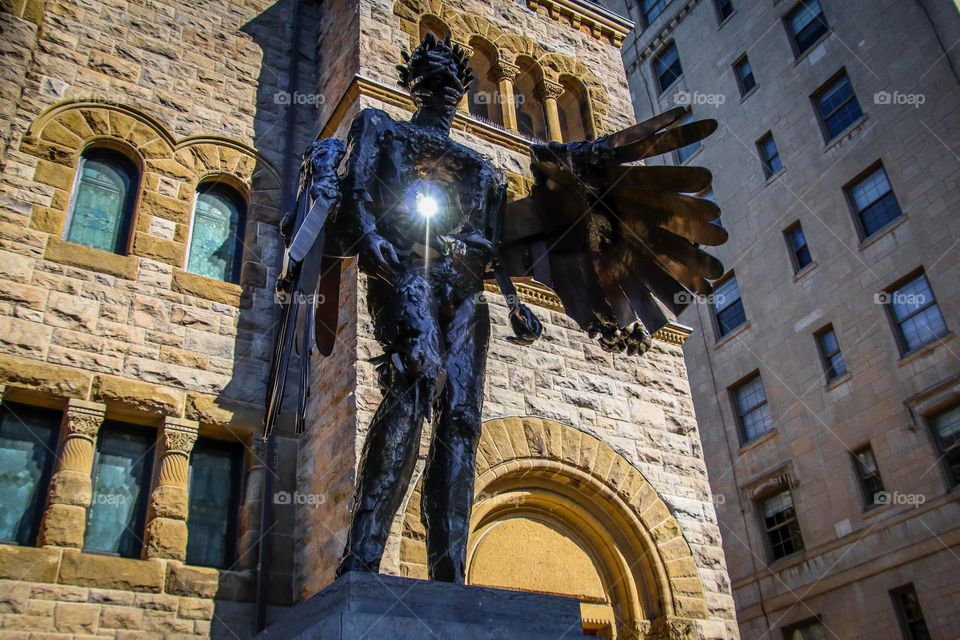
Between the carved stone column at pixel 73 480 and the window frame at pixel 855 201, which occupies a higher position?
the window frame at pixel 855 201

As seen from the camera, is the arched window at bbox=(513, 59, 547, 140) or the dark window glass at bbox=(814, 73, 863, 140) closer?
the arched window at bbox=(513, 59, 547, 140)

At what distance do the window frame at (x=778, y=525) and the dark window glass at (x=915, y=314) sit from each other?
4494mm

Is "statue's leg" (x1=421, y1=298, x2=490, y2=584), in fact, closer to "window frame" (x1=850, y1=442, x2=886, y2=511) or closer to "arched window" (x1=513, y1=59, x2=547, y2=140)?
"arched window" (x1=513, y1=59, x2=547, y2=140)

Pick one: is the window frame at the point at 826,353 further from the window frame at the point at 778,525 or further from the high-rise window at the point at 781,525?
the high-rise window at the point at 781,525

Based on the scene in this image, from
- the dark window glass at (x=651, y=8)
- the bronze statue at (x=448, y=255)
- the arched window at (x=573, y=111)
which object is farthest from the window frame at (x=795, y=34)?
the bronze statue at (x=448, y=255)

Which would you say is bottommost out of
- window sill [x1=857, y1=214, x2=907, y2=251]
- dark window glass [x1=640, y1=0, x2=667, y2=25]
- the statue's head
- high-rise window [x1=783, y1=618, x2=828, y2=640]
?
high-rise window [x1=783, y1=618, x2=828, y2=640]

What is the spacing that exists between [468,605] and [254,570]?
5.45 metres

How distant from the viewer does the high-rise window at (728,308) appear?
2394 centimetres

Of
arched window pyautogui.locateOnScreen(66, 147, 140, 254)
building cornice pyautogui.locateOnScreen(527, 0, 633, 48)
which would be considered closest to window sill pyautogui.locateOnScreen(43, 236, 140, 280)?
arched window pyautogui.locateOnScreen(66, 147, 140, 254)

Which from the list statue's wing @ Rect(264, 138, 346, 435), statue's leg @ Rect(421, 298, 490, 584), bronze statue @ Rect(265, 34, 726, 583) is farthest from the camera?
statue's wing @ Rect(264, 138, 346, 435)

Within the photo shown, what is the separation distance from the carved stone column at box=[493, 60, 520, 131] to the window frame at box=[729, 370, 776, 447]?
12226 millimetres

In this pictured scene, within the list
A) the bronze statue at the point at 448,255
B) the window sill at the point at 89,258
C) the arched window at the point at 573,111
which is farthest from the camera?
the arched window at the point at 573,111

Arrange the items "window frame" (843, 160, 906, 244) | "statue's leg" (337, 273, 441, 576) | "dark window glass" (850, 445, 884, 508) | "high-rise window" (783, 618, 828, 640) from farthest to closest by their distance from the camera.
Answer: "window frame" (843, 160, 906, 244), "high-rise window" (783, 618, 828, 640), "dark window glass" (850, 445, 884, 508), "statue's leg" (337, 273, 441, 576)

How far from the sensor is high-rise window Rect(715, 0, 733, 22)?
1077 inches
